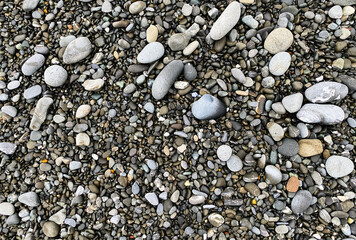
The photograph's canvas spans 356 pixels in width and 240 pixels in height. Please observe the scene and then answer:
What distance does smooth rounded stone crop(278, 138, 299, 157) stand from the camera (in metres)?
1.64

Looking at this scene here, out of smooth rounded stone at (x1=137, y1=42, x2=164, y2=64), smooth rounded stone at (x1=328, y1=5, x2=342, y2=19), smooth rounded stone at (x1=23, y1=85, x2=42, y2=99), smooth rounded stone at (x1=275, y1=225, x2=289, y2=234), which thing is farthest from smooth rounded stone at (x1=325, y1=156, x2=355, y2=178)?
smooth rounded stone at (x1=23, y1=85, x2=42, y2=99)

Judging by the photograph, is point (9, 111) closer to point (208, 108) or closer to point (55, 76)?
point (55, 76)

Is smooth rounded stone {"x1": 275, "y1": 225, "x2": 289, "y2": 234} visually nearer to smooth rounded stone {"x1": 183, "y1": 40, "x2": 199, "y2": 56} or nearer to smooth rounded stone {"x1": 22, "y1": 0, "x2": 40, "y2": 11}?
A: smooth rounded stone {"x1": 183, "y1": 40, "x2": 199, "y2": 56}

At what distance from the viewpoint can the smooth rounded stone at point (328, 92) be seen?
162 centimetres

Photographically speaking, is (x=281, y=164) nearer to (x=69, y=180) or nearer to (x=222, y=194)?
(x=222, y=194)

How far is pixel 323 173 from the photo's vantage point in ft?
5.37

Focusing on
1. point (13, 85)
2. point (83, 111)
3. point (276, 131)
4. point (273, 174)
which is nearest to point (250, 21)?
point (276, 131)

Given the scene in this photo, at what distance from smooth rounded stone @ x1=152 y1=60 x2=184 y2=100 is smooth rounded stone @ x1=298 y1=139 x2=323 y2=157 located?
2.84ft

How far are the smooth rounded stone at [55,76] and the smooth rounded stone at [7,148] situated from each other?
476 millimetres

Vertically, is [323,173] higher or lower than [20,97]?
lower

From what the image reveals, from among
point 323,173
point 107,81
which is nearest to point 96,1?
point 107,81

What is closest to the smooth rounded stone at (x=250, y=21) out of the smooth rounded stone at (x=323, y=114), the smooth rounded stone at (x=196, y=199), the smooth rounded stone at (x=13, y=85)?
the smooth rounded stone at (x=323, y=114)

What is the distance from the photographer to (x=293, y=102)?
1636mm

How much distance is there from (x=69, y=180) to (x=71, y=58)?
2.58 ft
